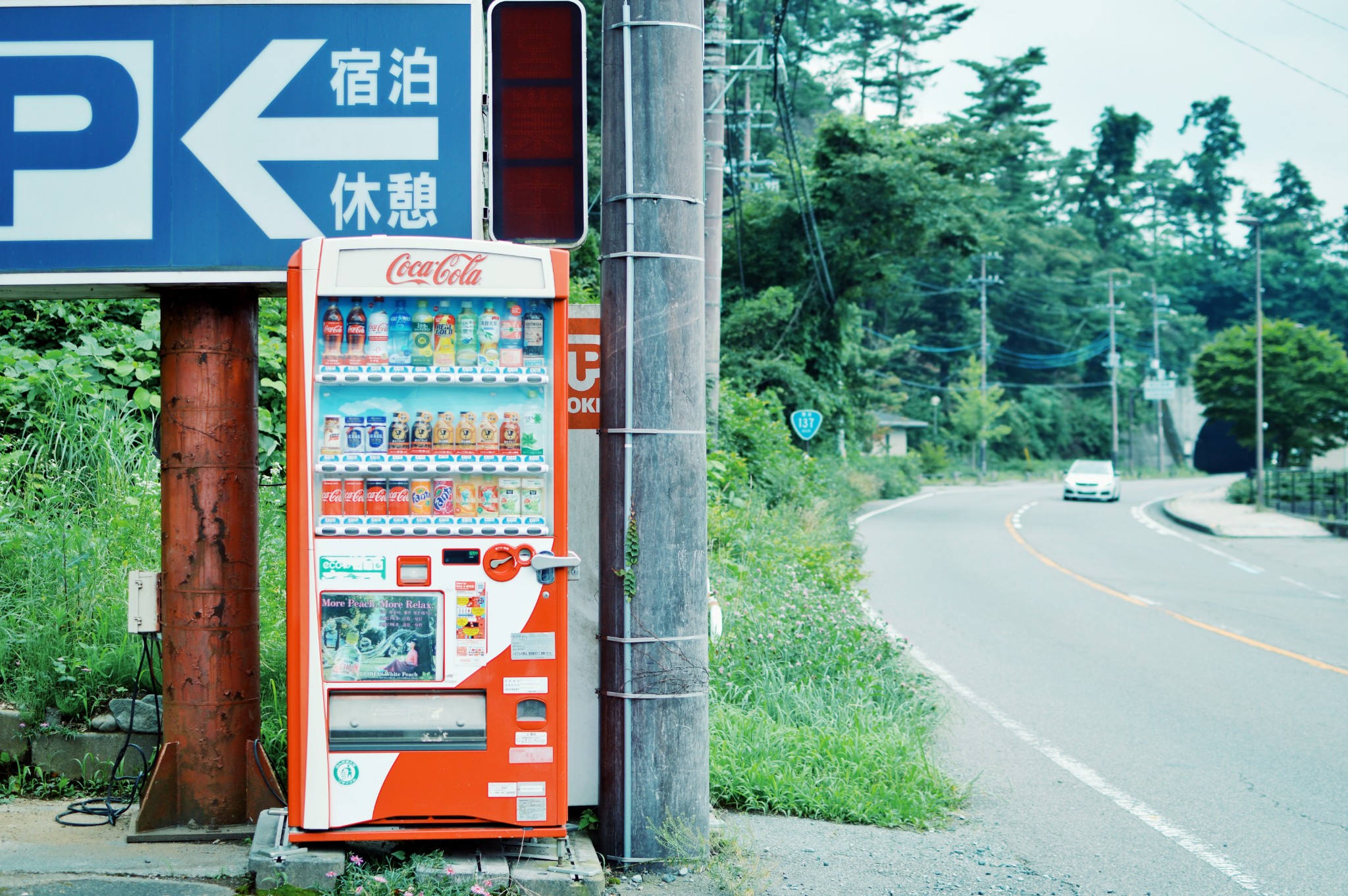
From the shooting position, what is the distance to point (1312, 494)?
32375 mm

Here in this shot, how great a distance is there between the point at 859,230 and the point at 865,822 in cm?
2525

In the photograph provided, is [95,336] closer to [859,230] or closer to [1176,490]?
[859,230]

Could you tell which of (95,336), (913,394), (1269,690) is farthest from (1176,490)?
(95,336)

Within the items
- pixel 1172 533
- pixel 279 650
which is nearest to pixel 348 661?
pixel 279 650

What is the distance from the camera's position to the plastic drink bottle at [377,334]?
4.52 m

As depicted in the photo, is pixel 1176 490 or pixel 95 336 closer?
pixel 95 336

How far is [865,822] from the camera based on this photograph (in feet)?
18.8

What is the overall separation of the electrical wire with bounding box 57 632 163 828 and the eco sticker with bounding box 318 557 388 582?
122 cm

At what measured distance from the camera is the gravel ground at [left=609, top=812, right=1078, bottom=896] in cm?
475

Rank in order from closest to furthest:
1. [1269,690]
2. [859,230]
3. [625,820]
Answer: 1. [625,820]
2. [1269,690]
3. [859,230]

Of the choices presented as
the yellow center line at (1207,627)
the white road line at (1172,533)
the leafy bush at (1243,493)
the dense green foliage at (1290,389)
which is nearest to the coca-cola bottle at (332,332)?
the yellow center line at (1207,627)

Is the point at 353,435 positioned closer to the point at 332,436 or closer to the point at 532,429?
the point at 332,436

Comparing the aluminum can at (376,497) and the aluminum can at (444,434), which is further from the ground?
the aluminum can at (444,434)

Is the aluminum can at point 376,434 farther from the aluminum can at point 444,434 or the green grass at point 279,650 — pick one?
the green grass at point 279,650
